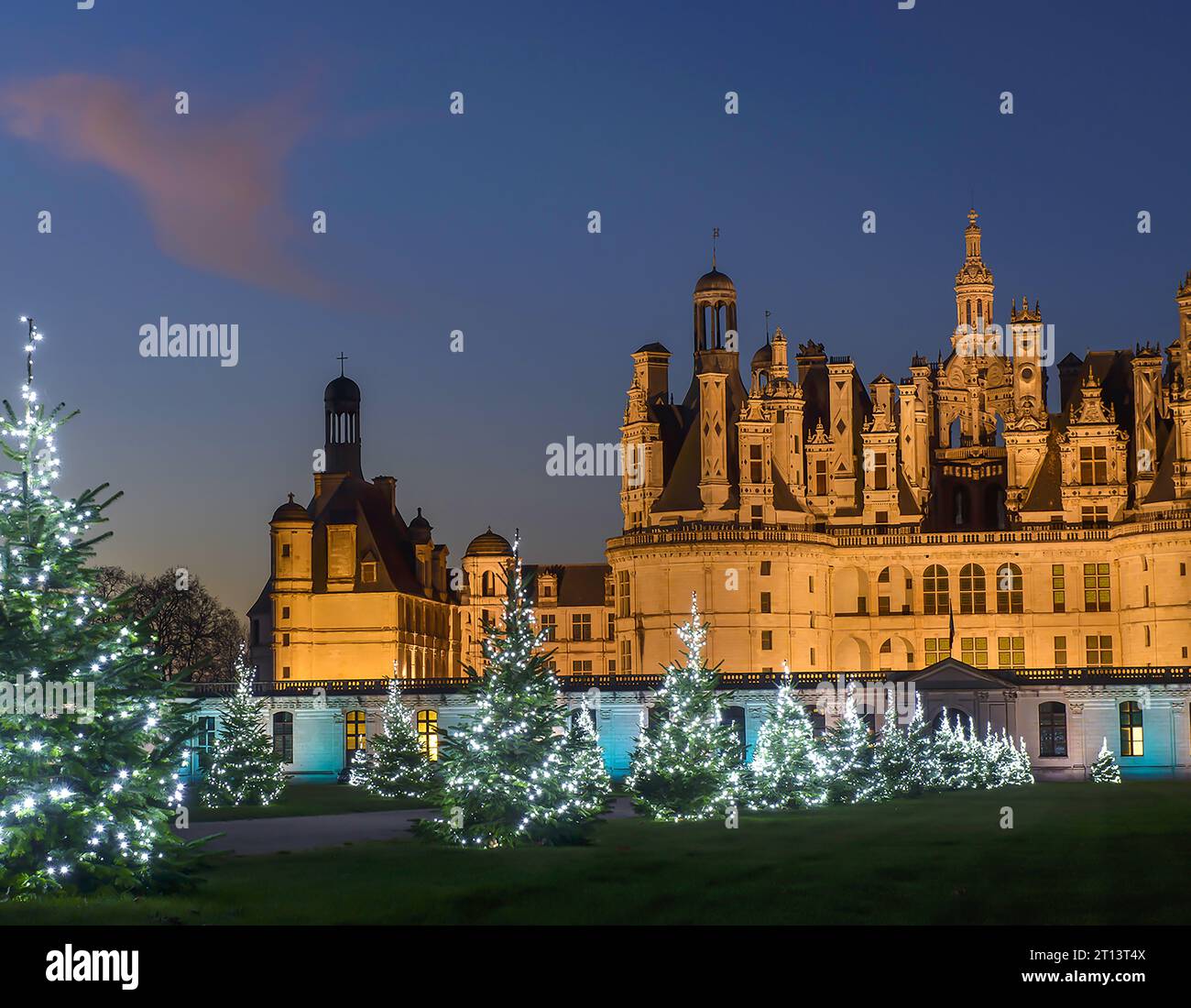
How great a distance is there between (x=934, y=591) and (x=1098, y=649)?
7.41 metres

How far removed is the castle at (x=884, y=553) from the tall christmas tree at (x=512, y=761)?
3872 centimetres

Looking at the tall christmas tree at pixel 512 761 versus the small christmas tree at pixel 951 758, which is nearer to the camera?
the tall christmas tree at pixel 512 761

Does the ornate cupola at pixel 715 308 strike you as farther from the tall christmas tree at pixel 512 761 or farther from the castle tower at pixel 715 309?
the tall christmas tree at pixel 512 761

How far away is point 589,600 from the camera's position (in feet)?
359

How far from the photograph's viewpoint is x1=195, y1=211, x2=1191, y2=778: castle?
78.4 meters

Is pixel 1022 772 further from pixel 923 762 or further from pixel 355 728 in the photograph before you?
pixel 355 728

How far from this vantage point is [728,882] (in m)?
31.8

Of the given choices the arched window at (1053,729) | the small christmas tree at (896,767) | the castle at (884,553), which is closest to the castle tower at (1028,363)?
the castle at (884,553)

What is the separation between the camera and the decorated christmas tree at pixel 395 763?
211ft

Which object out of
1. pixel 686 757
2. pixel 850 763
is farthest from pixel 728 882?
pixel 850 763

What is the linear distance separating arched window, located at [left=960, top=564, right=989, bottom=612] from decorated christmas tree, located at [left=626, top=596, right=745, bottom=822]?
38.7 meters
